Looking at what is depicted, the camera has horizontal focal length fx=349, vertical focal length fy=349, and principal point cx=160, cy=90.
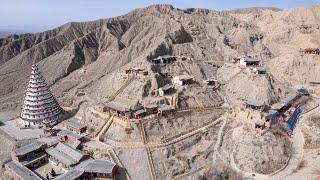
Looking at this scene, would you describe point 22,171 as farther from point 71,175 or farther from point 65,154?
point 71,175


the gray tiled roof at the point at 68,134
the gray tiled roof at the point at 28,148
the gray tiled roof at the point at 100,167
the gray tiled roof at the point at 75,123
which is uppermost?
the gray tiled roof at the point at 75,123

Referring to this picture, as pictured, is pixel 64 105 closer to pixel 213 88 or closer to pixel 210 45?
pixel 213 88

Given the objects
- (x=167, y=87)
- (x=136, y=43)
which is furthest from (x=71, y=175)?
(x=136, y=43)

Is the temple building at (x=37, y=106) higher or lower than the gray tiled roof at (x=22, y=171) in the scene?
higher

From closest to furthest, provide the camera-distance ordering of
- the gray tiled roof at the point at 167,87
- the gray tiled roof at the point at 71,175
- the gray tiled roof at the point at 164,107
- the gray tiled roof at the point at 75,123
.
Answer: the gray tiled roof at the point at 71,175
the gray tiled roof at the point at 164,107
the gray tiled roof at the point at 75,123
the gray tiled roof at the point at 167,87

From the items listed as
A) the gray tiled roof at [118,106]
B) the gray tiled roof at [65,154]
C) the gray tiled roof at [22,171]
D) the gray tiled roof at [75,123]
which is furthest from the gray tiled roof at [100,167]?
the gray tiled roof at [75,123]

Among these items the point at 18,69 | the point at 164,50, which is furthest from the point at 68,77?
the point at 164,50

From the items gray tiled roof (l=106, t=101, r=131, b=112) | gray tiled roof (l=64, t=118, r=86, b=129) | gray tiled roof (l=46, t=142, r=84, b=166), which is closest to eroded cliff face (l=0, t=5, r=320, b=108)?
gray tiled roof (l=64, t=118, r=86, b=129)

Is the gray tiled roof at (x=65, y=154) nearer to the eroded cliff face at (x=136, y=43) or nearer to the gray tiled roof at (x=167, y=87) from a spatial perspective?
the gray tiled roof at (x=167, y=87)
